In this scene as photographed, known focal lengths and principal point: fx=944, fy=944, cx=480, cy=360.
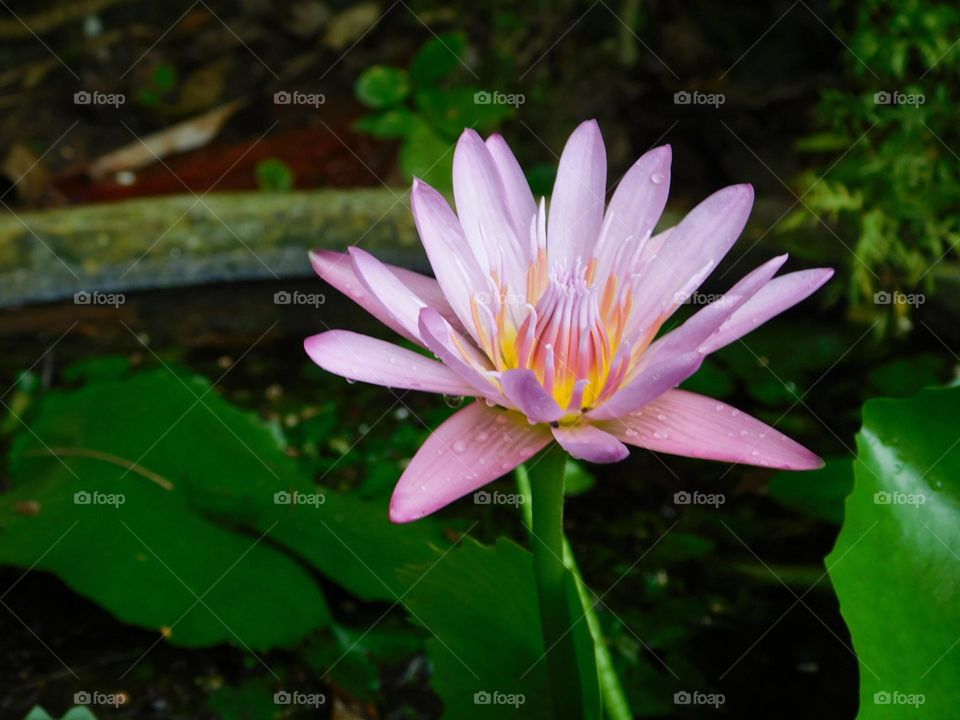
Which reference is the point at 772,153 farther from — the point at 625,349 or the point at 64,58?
the point at 64,58

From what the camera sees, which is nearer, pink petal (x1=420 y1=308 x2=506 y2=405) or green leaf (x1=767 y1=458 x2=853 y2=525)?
pink petal (x1=420 y1=308 x2=506 y2=405)

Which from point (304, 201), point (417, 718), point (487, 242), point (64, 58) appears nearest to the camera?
point (487, 242)

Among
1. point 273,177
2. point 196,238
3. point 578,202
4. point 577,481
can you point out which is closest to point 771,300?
point 578,202

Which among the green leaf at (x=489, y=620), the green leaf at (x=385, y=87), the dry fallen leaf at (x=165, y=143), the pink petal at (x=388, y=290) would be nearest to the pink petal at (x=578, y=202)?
the pink petal at (x=388, y=290)

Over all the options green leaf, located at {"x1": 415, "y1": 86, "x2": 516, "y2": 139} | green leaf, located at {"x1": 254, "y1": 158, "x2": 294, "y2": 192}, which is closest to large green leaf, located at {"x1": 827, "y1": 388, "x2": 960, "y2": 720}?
green leaf, located at {"x1": 415, "y1": 86, "x2": 516, "y2": 139}

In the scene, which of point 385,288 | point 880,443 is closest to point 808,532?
point 880,443

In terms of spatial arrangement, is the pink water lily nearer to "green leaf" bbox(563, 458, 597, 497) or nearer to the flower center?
the flower center
